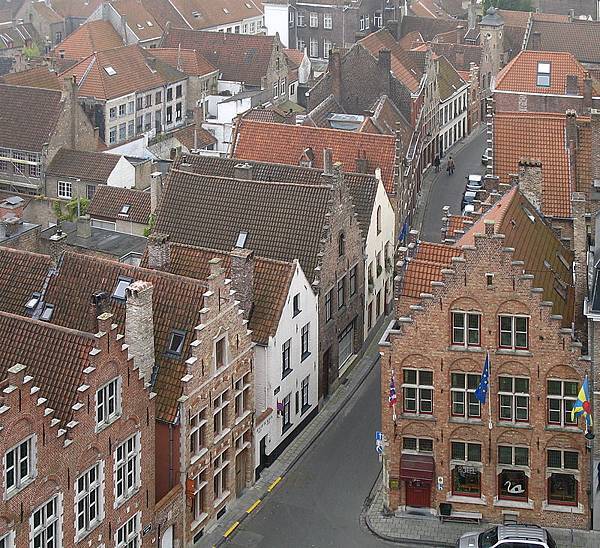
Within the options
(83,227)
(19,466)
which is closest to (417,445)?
(19,466)

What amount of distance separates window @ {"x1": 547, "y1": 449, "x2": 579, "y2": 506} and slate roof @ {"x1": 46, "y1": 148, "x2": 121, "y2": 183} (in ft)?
170

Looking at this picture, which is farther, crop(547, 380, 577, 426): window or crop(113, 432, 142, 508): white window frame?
crop(547, 380, 577, 426): window

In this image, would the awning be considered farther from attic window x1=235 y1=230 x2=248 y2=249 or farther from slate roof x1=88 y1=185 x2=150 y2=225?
slate roof x1=88 y1=185 x2=150 y2=225

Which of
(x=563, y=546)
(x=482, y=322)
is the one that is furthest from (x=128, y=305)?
(x=563, y=546)

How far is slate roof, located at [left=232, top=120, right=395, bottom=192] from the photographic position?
86438 mm

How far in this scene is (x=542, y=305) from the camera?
55.8 metres

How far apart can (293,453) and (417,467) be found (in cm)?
912

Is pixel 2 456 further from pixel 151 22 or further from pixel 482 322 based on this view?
pixel 151 22

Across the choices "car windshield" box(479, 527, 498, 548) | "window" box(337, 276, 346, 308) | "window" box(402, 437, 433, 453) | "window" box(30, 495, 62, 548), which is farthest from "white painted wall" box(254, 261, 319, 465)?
"window" box(30, 495, 62, 548)

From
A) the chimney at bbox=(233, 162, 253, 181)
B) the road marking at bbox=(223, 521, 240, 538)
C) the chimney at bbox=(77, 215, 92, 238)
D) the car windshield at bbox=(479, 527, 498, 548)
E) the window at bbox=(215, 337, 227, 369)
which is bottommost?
the road marking at bbox=(223, 521, 240, 538)

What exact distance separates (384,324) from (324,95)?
99.9 feet

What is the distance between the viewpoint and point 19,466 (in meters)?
45.4

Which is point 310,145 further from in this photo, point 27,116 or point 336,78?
point 27,116

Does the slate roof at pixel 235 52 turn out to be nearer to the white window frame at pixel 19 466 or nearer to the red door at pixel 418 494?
the red door at pixel 418 494
